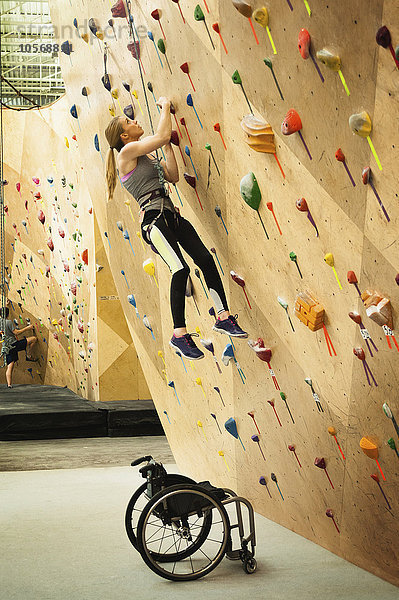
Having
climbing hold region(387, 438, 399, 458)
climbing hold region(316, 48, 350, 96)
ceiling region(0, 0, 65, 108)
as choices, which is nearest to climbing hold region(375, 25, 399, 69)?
climbing hold region(316, 48, 350, 96)

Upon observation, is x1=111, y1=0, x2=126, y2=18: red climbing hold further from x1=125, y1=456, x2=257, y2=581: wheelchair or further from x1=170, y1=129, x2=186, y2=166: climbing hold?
x1=125, y1=456, x2=257, y2=581: wheelchair

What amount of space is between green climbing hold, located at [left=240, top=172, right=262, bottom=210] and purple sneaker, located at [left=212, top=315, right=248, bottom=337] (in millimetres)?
551

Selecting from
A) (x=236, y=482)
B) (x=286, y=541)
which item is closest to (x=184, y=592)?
(x=286, y=541)

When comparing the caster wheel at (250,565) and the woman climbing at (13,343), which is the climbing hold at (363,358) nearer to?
the caster wheel at (250,565)

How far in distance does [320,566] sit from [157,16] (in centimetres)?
271

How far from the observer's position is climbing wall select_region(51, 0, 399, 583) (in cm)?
243

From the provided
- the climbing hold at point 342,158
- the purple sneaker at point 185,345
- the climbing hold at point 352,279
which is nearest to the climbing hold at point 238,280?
the purple sneaker at point 185,345

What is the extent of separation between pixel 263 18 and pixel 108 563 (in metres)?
2.58

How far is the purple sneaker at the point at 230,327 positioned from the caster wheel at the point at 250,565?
107 cm

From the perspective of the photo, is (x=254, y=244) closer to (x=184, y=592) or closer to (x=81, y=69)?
(x=184, y=592)

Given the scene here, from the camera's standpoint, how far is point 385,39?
2.15 meters

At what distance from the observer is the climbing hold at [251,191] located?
118 inches

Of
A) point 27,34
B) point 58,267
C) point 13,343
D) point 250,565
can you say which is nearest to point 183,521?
point 250,565

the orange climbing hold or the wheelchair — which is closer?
the orange climbing hold
